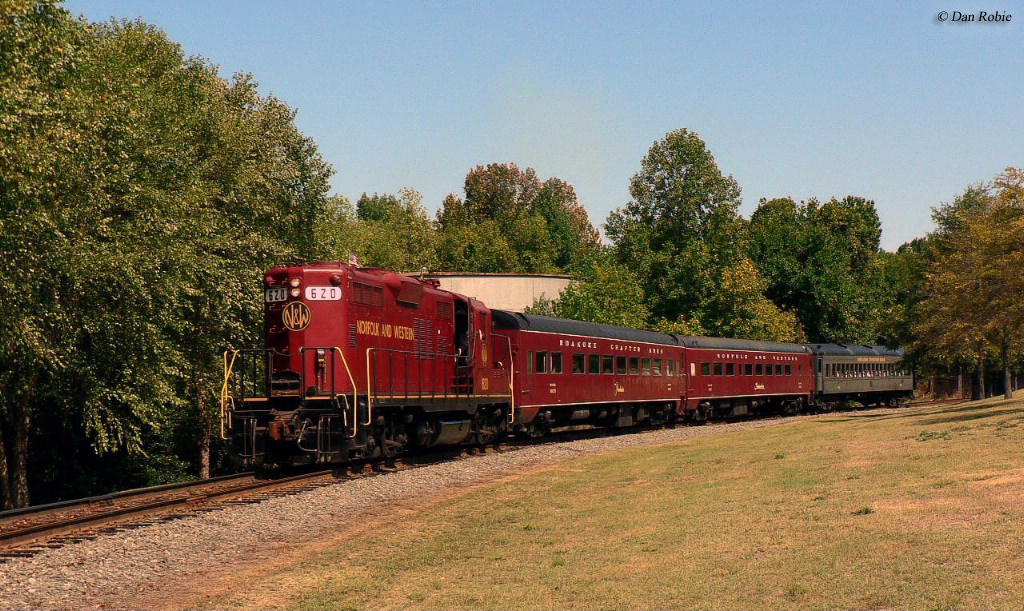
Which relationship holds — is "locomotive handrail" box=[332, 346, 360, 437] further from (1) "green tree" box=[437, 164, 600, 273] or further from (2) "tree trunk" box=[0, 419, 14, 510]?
(1) "green tree" box=[437, 164, 600, 273]

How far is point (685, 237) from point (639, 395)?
1630 inches

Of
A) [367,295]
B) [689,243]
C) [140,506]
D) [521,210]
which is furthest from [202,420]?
[521,210]

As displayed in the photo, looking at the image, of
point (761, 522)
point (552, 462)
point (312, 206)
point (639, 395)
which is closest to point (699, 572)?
point (761, 522)

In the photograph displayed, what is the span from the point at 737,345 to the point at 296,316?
3388 cm

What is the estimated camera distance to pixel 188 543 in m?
15.2

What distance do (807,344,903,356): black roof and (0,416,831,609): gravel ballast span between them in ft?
130

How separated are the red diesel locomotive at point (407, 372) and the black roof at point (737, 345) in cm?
323

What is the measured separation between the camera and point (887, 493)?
609 inches

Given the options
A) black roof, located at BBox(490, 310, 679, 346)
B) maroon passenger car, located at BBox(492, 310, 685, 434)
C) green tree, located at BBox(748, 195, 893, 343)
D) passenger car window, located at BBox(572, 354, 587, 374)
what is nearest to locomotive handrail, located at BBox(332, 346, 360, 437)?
maroon passenger car, located at BBox(492, 310, 685, 434)

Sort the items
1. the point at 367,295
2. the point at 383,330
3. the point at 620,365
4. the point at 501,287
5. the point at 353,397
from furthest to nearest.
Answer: the point at 501,287, the point at 620,365, the point at 383,330, the point at 367,295, the point at 353,397

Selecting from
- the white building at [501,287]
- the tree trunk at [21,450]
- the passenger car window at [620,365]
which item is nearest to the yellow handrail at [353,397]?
the tree trunk at [21,450]

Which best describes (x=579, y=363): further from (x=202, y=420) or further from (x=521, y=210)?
(x=521, y=210)

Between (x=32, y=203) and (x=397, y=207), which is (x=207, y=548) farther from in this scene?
(x=397, y=207)

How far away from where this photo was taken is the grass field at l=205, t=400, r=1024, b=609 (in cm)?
1005
